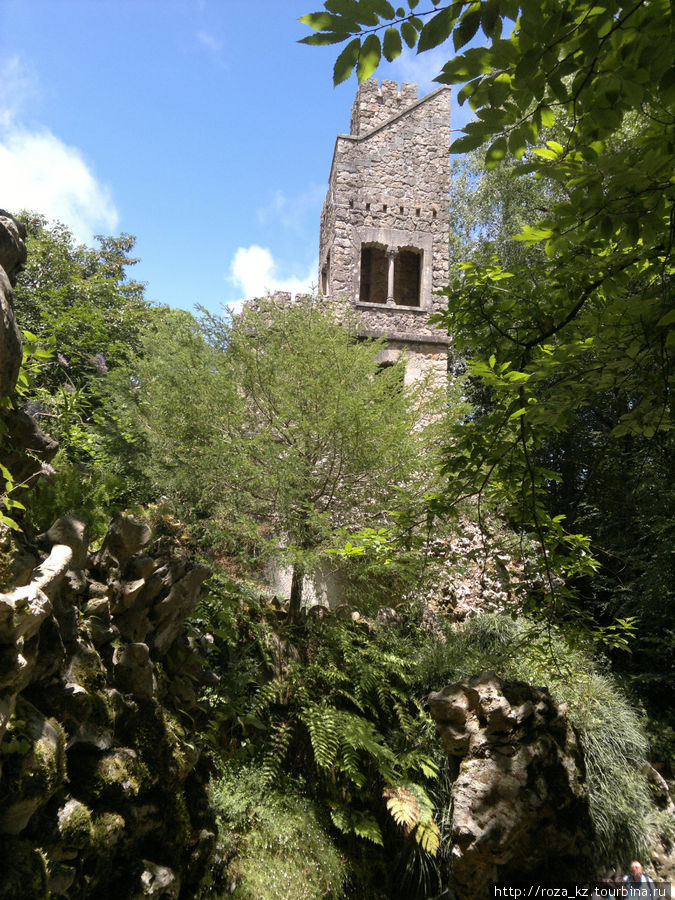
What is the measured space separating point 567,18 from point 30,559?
9.44ft

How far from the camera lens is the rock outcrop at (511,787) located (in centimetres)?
449

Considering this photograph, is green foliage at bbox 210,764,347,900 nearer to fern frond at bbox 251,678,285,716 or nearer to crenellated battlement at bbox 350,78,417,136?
fern frond at bbox 251,678,285,716

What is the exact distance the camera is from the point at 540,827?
4.66 meters

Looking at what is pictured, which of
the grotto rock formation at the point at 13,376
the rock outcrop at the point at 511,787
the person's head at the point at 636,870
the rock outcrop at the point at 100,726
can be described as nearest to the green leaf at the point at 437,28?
the grotto rock formation at the point at 13,376

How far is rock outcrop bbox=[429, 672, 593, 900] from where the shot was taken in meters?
4.49

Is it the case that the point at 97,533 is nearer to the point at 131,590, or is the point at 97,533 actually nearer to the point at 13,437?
the point at 131,590

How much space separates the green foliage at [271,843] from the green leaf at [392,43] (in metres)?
4.72

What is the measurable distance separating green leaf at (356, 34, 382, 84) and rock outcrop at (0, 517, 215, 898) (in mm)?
2292

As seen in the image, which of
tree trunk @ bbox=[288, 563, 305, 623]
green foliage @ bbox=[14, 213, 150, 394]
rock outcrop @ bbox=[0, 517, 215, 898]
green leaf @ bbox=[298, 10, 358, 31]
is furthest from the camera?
green foliage @ bbox=[14, 213, 150, 394]

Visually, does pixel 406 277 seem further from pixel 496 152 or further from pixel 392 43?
pixel 392 43

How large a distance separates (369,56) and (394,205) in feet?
43.3

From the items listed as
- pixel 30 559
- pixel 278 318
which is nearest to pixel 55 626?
pixel 30 559

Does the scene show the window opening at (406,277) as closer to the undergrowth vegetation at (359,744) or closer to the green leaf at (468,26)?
the undergrowth vegetation at (359,744)

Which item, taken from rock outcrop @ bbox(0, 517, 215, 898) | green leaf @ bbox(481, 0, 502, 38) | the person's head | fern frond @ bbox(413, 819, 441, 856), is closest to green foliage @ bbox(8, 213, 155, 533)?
rock outcrop @ bbox(0, 517, 215, 898)
